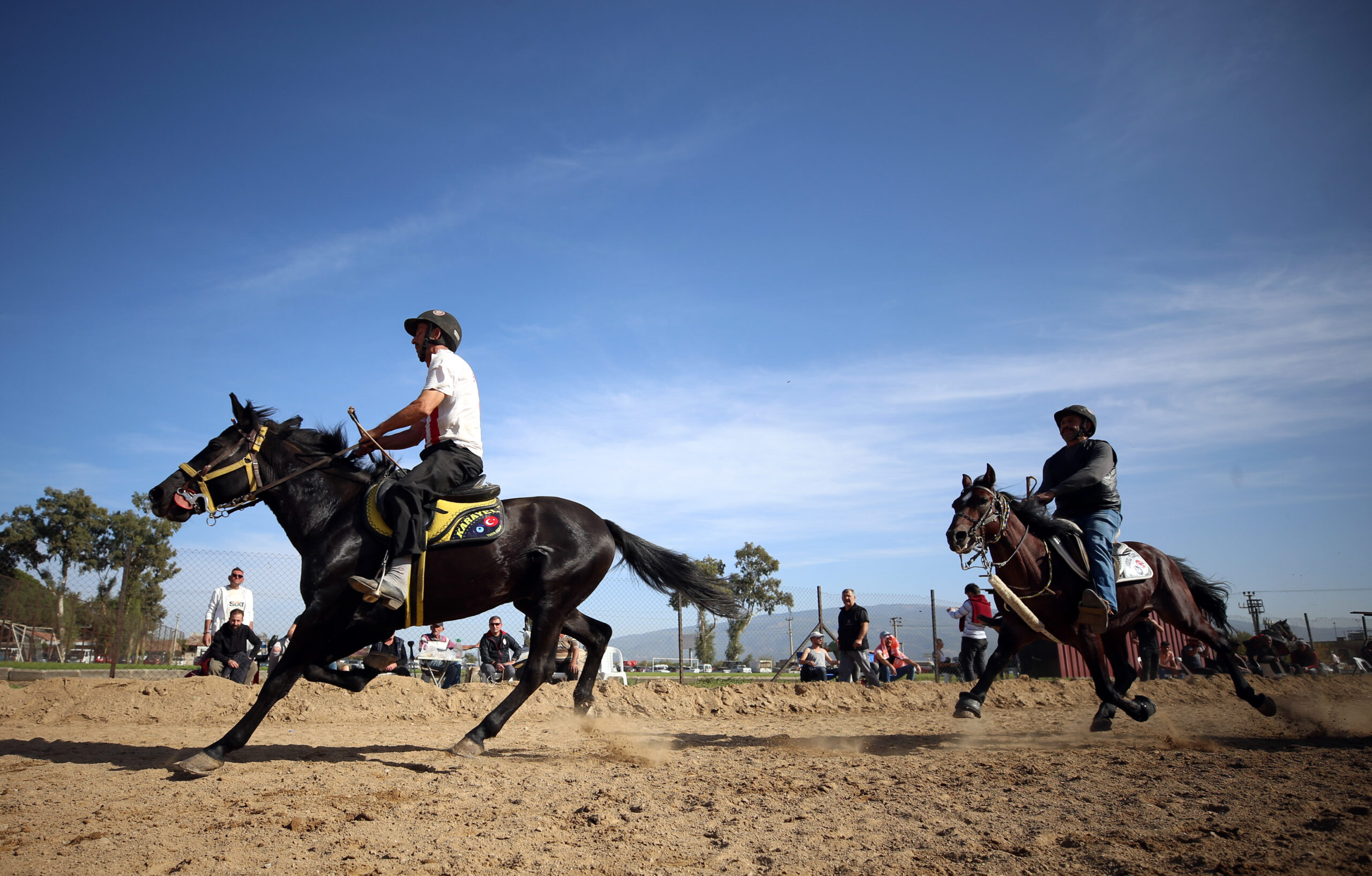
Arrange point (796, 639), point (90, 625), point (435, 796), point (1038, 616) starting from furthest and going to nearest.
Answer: point (796, 639), point (90, 625), point (1038, 616), point (435, 796)

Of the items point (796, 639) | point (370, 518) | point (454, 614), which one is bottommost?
point (796, 639)

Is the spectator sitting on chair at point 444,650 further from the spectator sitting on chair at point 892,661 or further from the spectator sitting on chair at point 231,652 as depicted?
the spectator sitting on chair at point 892,661

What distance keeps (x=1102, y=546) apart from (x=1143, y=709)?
132 cm

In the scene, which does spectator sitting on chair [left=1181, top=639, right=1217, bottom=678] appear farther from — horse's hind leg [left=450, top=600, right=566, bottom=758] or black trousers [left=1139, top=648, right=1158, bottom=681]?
horse's hind leg [left=450, top=600, right=566, bottom=758]

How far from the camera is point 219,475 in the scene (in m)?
5.53

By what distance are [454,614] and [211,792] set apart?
1.78 meters

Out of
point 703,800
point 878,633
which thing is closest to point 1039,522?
point 703,800

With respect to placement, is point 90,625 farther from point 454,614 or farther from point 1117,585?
point 1117,585

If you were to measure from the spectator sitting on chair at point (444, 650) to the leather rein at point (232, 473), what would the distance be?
26.4 ft

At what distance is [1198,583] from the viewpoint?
775 centimetres

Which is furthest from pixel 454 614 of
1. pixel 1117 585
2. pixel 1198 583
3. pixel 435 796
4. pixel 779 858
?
pixel 1198 583

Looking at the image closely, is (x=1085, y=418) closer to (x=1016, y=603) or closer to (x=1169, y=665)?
(x=1016, y=603)

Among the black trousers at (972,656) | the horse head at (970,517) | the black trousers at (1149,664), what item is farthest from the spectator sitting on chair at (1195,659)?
the horse head at (970,517)

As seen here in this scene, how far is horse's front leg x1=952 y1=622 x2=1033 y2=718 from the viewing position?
6.40 metres
